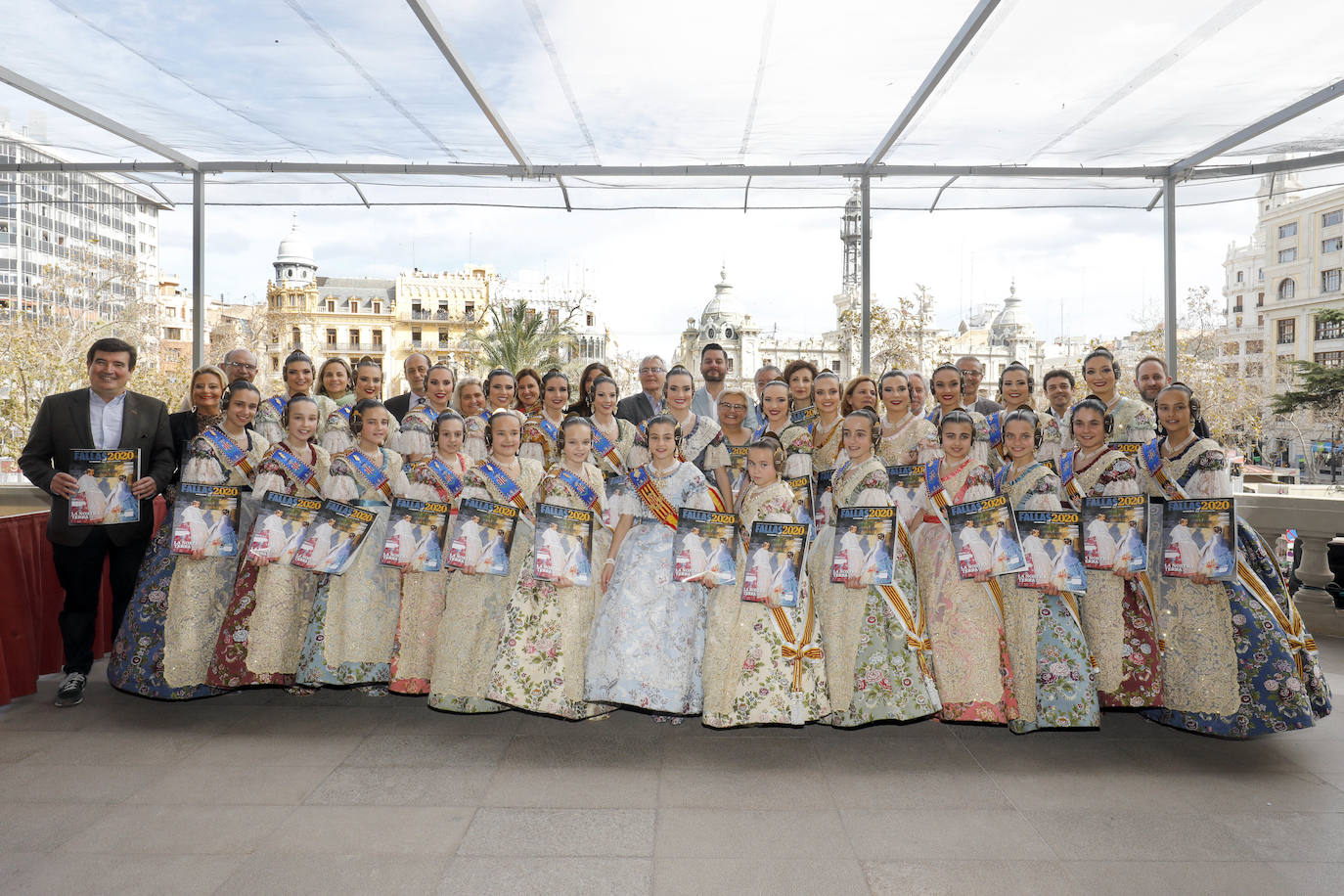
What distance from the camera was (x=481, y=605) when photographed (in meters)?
3.93

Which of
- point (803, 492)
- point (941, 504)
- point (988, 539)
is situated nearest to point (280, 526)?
point (803, 492)

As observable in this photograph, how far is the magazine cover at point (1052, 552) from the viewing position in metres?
3.66

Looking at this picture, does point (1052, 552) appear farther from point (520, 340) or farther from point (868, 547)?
point (520, 340)

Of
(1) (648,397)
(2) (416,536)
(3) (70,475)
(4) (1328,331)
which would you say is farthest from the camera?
(4) (1328,331)

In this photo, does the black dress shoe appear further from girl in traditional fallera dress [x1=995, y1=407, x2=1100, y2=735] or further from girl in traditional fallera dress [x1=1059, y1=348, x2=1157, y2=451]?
girl in traditional fallera dress [x1=1059, y1=348, x2=1157, y2=451]

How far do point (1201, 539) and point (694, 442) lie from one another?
8.00ft

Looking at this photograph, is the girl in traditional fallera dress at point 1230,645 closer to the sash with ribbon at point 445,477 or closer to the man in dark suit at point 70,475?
the sash with ribbon at point 445,477

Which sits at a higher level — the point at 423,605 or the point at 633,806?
the point at 423,605

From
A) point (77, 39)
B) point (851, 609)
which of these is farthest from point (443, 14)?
point (851, 609)

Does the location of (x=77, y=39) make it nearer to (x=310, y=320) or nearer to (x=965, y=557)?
(x=965, y=557)

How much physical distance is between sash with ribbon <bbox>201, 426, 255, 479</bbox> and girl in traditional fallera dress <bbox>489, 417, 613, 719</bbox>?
61.3 inches

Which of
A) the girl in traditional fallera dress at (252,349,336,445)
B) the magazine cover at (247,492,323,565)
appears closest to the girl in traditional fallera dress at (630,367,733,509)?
the magazine cover at (247,492,323,565)

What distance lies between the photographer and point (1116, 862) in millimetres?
2723

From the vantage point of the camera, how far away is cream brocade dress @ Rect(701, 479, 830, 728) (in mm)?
3664
